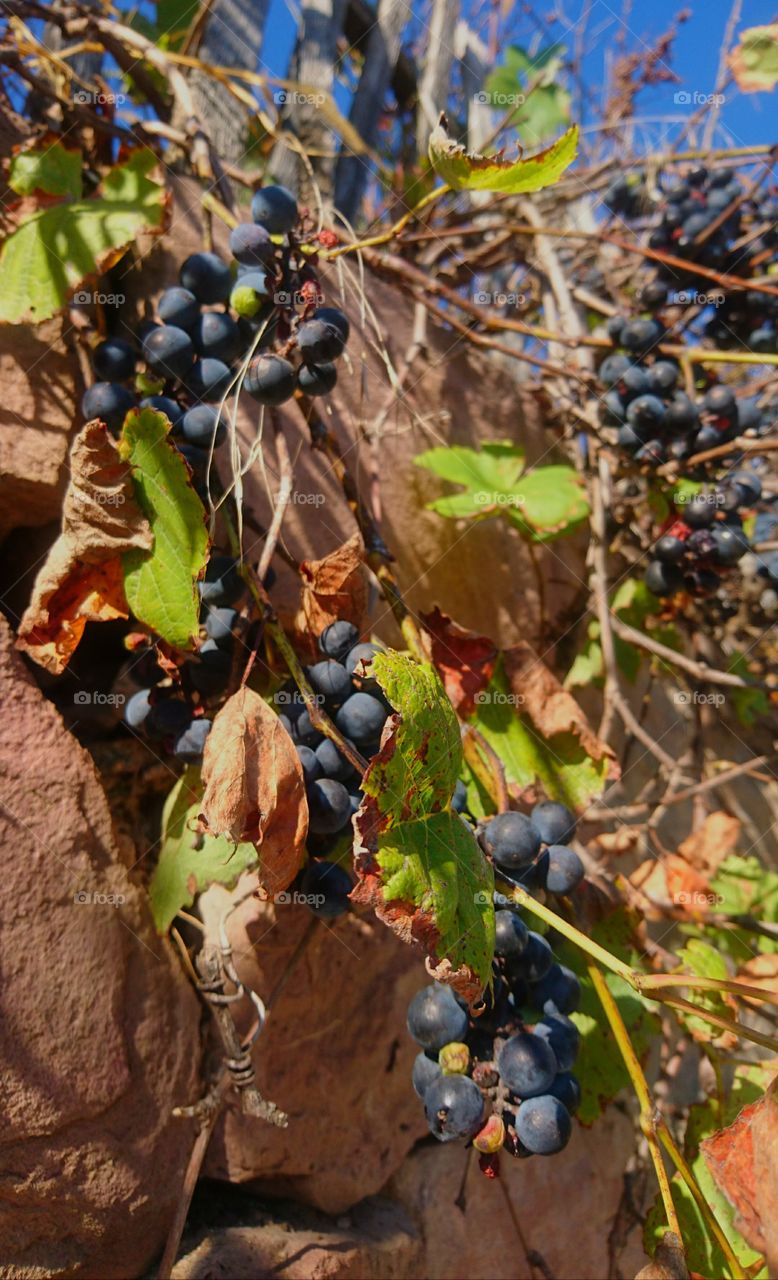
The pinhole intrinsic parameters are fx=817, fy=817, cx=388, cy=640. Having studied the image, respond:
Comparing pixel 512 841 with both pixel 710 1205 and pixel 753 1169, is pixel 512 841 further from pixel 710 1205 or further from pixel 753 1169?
pixel 710 1205

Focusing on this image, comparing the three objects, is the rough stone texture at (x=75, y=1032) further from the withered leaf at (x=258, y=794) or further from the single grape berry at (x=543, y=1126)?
the single grape berry at (x=543, y=1126)

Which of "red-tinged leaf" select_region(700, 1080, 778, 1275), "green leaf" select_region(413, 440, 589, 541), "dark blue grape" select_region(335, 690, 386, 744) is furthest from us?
"green leaf" select_region(413, 440, 589, 541)

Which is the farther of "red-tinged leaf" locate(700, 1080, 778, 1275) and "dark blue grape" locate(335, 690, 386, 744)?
"dark blue grape" locate(335, 690, 386, 744)

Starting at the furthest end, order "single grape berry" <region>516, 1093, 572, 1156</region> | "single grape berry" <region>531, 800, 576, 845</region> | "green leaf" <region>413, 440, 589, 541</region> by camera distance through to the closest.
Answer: "green leaf" <region>413, 440, 589, 541</region> → "single grape berry" <region>531, 800, 576, 845</region> → "single grape berry" <region>516, 1093, 572, 1156</region>

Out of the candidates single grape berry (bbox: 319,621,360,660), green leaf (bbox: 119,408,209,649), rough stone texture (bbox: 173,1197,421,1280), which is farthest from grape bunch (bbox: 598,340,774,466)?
rough stone texture (bbox: 173,1197,421,1280)

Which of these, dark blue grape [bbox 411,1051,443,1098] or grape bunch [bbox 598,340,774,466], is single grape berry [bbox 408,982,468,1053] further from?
grape bunch [bbox 598,340,774,466]

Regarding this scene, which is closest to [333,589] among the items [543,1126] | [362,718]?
[362,718]
